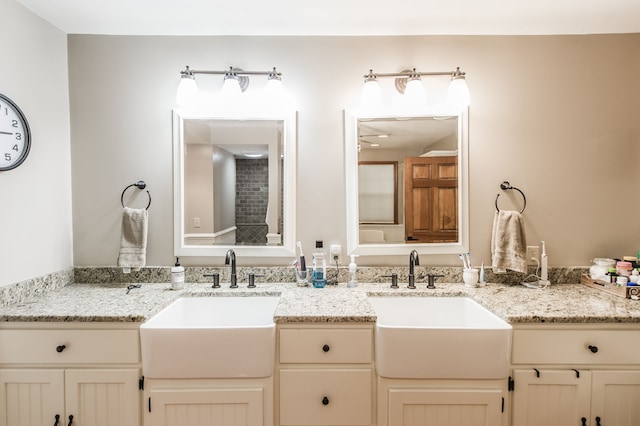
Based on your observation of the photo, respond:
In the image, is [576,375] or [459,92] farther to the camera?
[459,92]

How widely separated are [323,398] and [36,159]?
1916 mm

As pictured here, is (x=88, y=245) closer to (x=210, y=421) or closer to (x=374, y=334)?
(x=210, y=421)

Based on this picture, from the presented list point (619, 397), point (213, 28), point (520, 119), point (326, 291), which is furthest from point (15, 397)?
point (520, 119)

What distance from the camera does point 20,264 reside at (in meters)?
1.61

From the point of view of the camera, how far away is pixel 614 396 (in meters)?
1.39

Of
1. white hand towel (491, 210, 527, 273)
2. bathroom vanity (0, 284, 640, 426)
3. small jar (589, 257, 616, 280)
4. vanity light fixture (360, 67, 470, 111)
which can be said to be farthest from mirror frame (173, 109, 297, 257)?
small jar (589, 257, 616, 280)

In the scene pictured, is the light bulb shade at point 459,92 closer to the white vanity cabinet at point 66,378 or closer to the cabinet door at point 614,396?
the cabinet door at point 614,396

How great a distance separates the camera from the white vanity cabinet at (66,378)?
1.38 meters

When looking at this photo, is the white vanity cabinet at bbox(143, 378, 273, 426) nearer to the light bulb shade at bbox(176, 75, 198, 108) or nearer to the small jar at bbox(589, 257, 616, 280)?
the light bulb shade at bbox(176, 75, 198, 108)

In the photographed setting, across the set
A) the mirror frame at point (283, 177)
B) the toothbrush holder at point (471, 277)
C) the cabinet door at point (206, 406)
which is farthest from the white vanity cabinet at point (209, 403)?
the toothbrush holder at point (471, 277)

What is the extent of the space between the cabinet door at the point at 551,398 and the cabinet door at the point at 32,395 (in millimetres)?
2003

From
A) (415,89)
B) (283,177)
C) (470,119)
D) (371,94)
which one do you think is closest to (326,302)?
(283,177)

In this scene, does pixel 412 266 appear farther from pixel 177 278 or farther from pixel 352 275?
pixel 177 278

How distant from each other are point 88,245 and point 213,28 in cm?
151
